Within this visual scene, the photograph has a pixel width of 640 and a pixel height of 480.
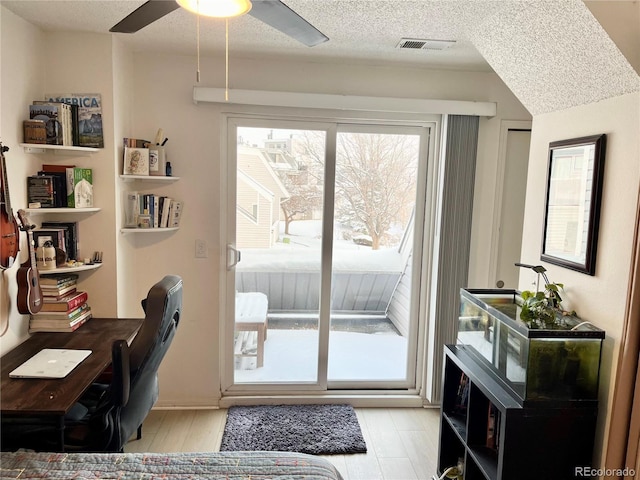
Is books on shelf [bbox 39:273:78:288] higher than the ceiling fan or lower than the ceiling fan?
Answer: lower

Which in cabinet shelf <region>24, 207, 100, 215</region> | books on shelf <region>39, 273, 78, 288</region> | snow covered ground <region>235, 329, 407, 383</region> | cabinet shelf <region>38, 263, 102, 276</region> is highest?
cabinet shelf <region>24, 207, 100, 215</region>

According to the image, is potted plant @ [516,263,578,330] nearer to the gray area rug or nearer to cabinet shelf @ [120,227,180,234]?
the gray area rug

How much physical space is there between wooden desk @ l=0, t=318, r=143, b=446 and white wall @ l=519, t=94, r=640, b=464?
6.96 ft

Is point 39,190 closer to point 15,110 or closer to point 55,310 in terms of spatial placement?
point 15,110

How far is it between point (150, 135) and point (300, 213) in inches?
45.7

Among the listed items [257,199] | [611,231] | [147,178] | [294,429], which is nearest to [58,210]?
[147,178]

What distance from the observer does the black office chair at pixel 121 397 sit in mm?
1898

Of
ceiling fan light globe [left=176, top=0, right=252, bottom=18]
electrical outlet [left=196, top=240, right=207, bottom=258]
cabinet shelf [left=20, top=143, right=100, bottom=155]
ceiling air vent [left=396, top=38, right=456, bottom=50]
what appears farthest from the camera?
electrical outlet [left=196, top=240, right=207, bottom=258]

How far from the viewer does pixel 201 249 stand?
308 cm

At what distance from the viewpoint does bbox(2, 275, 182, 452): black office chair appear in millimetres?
1898

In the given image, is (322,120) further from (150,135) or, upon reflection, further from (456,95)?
(150,135)

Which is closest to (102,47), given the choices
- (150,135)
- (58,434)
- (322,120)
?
(150,135)

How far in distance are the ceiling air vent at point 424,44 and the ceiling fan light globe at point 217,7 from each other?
1.41 meters

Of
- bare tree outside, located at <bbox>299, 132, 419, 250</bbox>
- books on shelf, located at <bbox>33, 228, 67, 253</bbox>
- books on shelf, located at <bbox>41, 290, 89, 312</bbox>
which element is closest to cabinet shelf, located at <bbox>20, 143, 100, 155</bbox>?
books on shelf, located at <bbox>33, 228, 67, 253</bbox>
